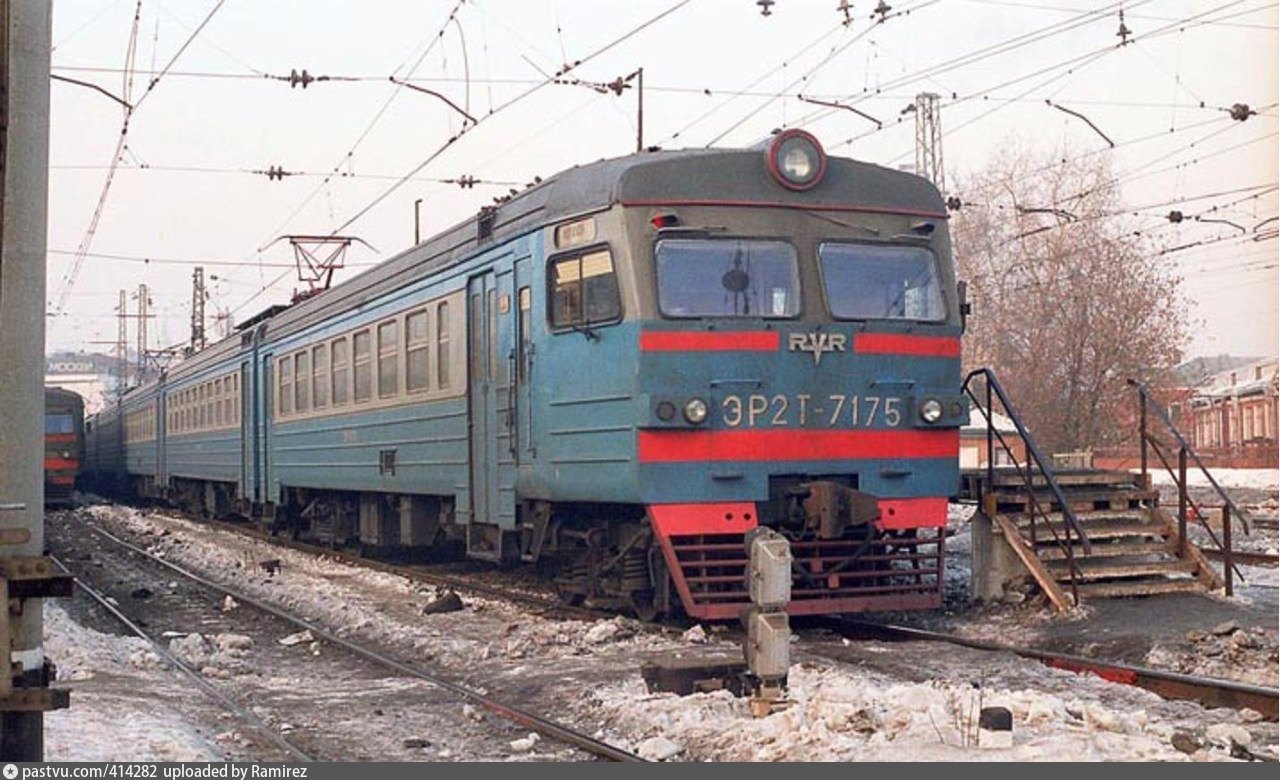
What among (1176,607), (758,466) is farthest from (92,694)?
(1176,607)

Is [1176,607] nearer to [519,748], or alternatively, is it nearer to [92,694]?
[519,748]

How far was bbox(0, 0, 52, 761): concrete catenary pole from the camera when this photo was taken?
256 inches

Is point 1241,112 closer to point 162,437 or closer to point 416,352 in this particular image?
point 416,352

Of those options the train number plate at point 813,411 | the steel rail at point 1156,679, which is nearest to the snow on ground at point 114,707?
the train number plate at point 813,411

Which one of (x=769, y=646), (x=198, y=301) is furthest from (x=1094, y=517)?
(x=198, y=301)

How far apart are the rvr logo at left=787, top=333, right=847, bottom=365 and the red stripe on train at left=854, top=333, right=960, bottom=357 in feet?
0.49

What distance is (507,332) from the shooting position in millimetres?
12234

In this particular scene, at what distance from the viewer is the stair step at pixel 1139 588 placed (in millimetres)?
11695

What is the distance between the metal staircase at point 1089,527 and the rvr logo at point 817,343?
174 centimetres

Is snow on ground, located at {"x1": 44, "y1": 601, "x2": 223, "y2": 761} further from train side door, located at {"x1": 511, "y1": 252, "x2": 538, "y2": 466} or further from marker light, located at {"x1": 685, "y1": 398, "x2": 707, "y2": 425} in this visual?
marker light, located at {"x1": 685, "y1": 398, "x2": 707, "y2": 425}

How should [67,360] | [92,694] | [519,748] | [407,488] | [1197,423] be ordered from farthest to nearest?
1. [67,360]
2. [1197,423]
3. [407,488]
4. [92,694]
5. [519,748]

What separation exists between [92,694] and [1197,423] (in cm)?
4060

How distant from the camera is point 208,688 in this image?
31.3 feet

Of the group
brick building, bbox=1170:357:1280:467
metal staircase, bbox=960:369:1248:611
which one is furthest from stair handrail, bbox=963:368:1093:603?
brick building, bbox=1170:357:1280:467
